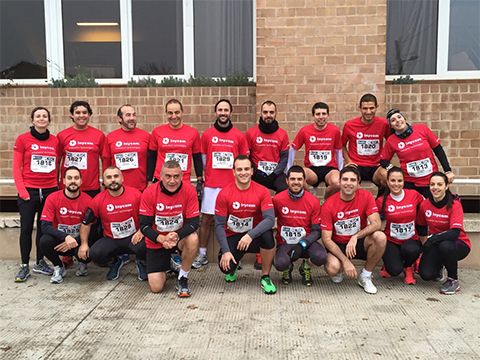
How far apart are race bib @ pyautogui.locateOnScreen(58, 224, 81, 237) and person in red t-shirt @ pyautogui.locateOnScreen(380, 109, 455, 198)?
3535 millimetres

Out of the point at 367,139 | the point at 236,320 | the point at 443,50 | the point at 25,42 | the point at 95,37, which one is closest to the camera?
the point at 236,320

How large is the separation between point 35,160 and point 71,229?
858 millimetres

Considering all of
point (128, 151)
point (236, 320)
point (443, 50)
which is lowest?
point (236, 320)

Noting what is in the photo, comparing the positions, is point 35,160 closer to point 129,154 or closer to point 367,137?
point 129,154

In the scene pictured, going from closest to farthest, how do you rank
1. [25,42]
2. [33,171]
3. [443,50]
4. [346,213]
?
1. [346,213]
2. [33,171]
3. [443,50]
4. [25,42]

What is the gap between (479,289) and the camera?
4.58m

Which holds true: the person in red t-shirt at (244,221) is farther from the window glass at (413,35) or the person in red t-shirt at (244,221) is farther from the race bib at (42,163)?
the window glass at (413,35)

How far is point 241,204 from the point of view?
4.57 m

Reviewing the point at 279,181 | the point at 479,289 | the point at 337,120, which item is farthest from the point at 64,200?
the point at 479,289

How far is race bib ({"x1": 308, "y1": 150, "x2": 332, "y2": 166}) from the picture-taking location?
5363mm

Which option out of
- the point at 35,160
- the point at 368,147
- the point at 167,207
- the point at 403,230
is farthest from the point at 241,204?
the point at 35,160

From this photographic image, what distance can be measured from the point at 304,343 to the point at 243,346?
1.48ft

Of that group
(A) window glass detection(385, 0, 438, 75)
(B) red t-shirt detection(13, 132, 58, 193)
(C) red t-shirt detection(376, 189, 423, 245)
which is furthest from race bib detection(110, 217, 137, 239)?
(A) window glass detection(385, 0, 438, 75)

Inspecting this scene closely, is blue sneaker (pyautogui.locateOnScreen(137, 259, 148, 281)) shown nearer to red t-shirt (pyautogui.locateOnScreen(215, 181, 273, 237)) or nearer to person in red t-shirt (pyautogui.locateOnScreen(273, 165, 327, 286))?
red t-shirt (pyautogui.locateOnScreen(215, 181, 273, 237))
